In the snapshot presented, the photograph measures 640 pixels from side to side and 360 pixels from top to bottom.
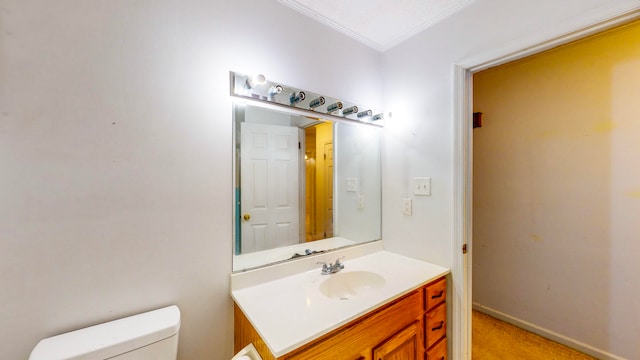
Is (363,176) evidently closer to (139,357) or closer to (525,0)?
(525,0)

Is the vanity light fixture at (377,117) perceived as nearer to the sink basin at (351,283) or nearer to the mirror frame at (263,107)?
the mirror frame at (263,107)

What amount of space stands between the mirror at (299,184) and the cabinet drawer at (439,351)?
2.42 ft

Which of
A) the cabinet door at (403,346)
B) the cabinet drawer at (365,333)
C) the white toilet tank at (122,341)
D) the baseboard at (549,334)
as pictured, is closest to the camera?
the white toilet tank at (122,341)

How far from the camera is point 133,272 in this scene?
966 mm

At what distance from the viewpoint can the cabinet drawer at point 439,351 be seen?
135 centimetres

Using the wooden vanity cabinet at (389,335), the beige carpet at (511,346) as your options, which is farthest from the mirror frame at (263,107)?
the beige carpet at (511,346)

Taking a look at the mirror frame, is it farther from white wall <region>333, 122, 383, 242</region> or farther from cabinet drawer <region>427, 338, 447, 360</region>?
cabinet drawer <region>427, 338, 447, 360</region>

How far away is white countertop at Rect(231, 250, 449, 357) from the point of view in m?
0.85

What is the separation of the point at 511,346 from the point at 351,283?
158cm

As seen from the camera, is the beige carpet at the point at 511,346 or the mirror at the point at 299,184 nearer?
the mirror at the point at 299,184

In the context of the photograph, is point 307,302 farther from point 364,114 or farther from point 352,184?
point 364,114

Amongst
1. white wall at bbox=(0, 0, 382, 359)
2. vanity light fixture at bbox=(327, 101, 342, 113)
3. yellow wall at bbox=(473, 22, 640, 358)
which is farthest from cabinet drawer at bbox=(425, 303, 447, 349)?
vanity light fixture at bbox=(327, 101, 342, 113)

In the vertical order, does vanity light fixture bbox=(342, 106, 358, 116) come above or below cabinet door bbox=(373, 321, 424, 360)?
above

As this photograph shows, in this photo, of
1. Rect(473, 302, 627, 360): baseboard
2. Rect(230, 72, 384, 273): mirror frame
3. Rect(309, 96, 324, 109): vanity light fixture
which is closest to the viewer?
Rect(230, 72, 384, 273): mirror frame
